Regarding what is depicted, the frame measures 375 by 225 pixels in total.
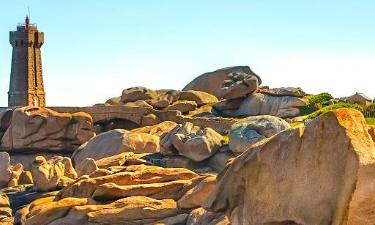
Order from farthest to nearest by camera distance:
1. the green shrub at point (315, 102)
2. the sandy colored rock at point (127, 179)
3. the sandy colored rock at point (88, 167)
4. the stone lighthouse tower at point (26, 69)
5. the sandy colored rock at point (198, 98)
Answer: the stone lighthouse tower at point (26, 69), the sandy colored rock at point (198, 98), the green shrub at point (315, 102), the sandy colored rock at point (88, 167), the sandy colored rock at point (127, 179)

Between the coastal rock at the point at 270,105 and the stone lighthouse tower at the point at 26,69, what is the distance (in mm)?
43415

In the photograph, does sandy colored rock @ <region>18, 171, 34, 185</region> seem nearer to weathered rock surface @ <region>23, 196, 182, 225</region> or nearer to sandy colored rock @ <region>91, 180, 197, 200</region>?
weathered rock surface @ <region>23, 196, 182, 225</region>

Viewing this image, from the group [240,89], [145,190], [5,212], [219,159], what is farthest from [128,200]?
[240,89]

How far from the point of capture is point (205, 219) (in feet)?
80.8

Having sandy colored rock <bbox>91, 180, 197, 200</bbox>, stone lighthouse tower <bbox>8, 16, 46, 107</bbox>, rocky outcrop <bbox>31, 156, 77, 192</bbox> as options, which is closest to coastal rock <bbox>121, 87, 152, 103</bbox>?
stone lighthouse tower <bbox>8, 16, 46, 107</bbox>

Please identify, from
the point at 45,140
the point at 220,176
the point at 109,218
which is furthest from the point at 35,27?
the point at 220,176

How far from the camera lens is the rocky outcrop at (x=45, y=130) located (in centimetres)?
6462

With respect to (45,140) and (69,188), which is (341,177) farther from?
(45,140)

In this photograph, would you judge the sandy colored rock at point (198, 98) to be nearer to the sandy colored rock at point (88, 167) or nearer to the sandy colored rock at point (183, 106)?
the sandy colored rock at point (183, 106)

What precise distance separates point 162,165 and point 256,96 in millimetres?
24110

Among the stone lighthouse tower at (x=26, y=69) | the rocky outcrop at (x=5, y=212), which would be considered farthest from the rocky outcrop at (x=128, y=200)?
the stone lighthouse tower at (x=26, y=69)

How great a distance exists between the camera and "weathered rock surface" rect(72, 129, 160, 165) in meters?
49.0

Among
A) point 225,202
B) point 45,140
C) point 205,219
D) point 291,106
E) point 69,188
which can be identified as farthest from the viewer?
point 45,140

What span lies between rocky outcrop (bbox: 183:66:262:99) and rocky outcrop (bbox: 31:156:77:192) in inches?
921
